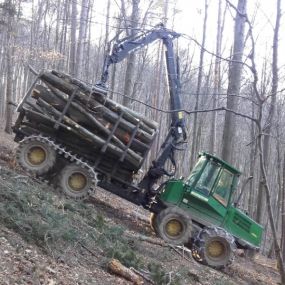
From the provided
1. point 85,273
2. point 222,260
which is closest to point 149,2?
point 222,260

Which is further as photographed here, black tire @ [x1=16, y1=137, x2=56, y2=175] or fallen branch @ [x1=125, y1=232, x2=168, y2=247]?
black tire @ [x1=16, y1=137, x2=56, y2=175]

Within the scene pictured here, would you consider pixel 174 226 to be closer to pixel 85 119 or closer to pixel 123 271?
pixel 85 119

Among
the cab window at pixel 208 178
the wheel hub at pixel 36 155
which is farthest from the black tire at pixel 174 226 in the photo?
the wheel hub at pixel 36 155

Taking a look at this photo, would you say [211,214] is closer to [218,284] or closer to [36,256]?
[218,284]

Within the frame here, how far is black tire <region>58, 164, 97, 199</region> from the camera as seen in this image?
34.3 feet

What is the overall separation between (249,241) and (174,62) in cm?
489

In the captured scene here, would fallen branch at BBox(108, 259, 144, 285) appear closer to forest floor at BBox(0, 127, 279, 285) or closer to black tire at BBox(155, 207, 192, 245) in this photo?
forest floor at BBox(0, 127, 279, 285)

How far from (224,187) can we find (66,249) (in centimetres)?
551

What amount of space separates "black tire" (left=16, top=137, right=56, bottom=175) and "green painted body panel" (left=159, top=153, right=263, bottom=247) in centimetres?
278

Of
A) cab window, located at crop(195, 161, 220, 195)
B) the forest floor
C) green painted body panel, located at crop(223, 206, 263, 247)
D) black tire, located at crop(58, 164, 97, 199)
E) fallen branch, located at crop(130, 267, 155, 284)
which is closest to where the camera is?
the forest floor

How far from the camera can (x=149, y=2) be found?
26.2 metres

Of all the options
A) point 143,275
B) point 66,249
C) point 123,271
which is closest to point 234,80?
point 143,275

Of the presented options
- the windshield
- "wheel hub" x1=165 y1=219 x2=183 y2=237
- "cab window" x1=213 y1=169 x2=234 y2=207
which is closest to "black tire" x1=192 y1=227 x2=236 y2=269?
"wheel hub" x1=165 y1=219 x2=183 y2=237

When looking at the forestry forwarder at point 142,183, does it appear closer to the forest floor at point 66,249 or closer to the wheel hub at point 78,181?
the wheel hub at point 78,181
